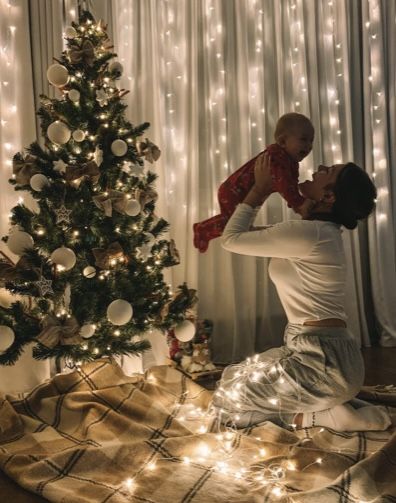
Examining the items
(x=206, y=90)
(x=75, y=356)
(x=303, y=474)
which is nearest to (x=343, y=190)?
(x=303, y=474)

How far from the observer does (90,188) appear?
1994 millimetres

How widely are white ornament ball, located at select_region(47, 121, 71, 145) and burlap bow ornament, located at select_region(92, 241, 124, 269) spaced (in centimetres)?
45

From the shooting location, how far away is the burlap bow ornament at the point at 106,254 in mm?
1864

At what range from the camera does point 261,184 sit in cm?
192

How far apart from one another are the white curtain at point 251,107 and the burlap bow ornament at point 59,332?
1.17 meters

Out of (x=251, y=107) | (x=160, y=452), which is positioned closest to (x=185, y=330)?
(x=160, y=452)

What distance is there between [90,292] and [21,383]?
32.9 inches

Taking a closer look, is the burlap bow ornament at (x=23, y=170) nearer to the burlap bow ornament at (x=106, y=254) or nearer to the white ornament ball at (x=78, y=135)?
the white ornament ball at (x=78, y=135)

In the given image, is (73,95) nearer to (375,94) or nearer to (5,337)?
(5,337)

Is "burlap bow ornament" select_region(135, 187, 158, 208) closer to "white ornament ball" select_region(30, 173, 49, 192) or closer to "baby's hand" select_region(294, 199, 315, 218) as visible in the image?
"white ornament ball" select_region(30, 173, 49, 192)

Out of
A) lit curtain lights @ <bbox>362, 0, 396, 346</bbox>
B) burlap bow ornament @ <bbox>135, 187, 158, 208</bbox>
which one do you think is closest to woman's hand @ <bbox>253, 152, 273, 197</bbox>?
burlap bow ornament @ <bbox>135, 187, 158, 208</bbox>

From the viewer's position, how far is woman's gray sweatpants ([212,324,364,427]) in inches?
70.5

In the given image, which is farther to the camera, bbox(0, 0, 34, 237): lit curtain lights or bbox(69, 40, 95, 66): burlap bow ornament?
bbox(0, 0, 34, 237): lit curtain lights

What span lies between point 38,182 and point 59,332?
0.59 m
